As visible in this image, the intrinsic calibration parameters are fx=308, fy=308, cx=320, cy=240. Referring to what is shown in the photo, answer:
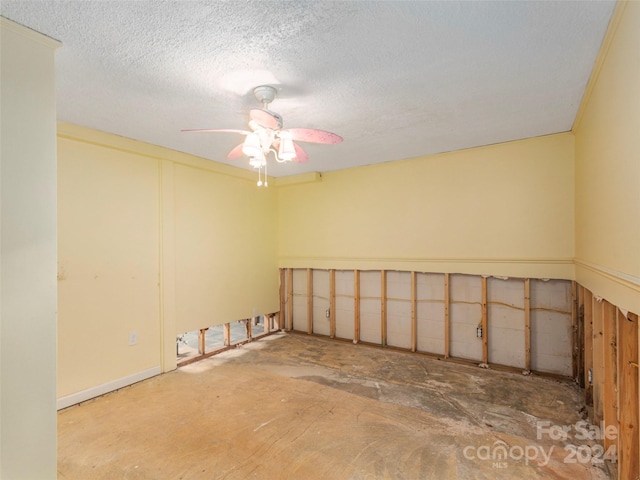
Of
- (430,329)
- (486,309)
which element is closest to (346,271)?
(430,329)

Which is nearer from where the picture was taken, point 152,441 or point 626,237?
point 626,237

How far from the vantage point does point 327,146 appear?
11.6 feet

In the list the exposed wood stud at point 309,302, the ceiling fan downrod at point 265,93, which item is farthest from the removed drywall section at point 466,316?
the ceiling fan downrod at point 265,93

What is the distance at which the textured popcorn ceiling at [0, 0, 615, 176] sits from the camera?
1485 mm

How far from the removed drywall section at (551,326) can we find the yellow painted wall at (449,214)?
0.68ft

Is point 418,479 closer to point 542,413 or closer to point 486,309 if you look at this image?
point 542,413

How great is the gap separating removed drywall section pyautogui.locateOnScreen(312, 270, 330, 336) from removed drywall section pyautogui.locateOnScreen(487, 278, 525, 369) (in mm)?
2237

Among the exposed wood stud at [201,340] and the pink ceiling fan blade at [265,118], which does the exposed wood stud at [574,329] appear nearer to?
the pink ceiling fan blade at [265,118]

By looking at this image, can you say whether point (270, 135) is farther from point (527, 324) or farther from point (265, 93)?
point (527, 324)

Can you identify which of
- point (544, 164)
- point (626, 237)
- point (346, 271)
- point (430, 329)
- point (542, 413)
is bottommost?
point (542, 413)

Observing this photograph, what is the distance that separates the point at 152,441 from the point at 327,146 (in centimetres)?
313

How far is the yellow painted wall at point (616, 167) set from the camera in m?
1.34

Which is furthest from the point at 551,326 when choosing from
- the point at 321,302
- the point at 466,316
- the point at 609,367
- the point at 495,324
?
the point at 321,302

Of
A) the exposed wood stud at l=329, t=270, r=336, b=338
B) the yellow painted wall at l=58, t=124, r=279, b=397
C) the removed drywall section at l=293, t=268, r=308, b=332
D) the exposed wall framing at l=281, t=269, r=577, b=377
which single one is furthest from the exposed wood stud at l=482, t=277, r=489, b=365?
the yellow painted wall at l=58, t=124, r=279, b=397
